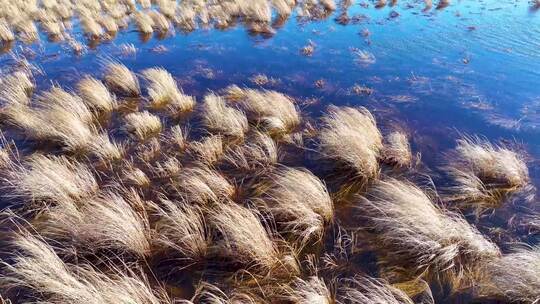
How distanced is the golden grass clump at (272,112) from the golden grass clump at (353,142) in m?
0.86

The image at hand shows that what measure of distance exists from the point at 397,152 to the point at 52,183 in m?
6.33

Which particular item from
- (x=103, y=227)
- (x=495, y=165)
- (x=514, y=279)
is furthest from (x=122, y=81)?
(x=514, y=279)

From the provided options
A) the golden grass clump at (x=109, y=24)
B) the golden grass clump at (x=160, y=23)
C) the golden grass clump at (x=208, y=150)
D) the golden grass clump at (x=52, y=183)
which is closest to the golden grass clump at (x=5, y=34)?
the golden grass clump at (x=109, y=24)

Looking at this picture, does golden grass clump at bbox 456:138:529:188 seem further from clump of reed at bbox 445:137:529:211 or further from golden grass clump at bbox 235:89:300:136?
golden grass clump at bbox 235:89:300:136

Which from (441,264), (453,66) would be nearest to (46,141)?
(441,264)

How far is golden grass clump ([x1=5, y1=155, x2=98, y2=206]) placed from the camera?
20.5ft

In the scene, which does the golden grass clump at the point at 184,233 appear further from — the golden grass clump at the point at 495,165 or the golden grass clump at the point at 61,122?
the golden grass clump at the point at 495,165

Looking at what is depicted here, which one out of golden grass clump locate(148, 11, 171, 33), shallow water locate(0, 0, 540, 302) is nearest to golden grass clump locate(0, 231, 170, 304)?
shallow water locate(0, 0, 540, 302)

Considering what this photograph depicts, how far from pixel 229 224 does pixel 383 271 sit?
2.26m

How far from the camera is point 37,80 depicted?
1156 cm

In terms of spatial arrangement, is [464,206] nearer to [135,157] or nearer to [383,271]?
[383,271]

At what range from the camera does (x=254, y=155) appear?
25.2 feet

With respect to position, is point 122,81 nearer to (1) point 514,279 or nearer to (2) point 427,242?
(2) point 427,242

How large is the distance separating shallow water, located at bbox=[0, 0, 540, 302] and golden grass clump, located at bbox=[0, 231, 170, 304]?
5.31 metres
